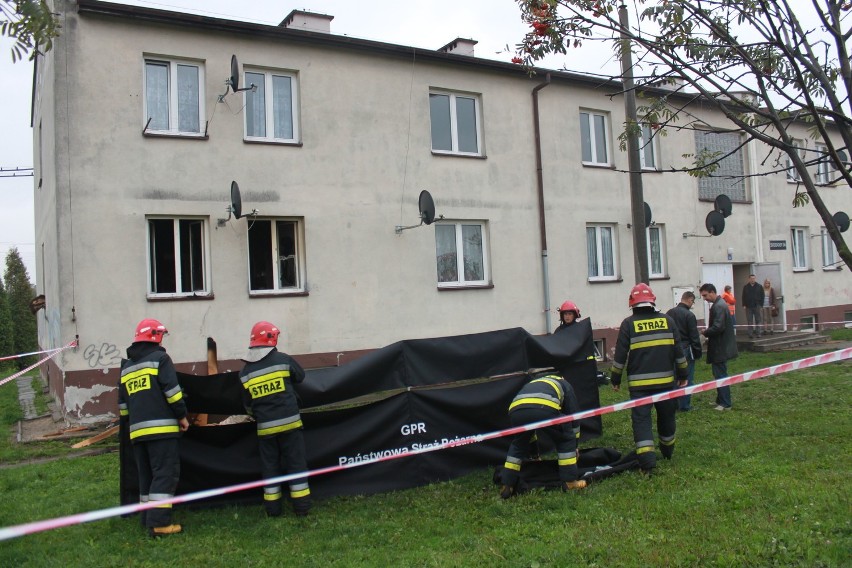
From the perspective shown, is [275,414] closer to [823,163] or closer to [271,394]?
[271,394]

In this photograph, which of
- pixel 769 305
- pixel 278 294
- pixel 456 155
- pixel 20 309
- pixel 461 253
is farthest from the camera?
pixel 20 309

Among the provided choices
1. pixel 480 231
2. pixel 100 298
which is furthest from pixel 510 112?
pixel 100 298

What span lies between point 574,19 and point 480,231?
937 cm

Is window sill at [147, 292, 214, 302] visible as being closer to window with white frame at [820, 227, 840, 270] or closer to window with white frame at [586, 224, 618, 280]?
window with white frame at [586, 224, 618, 280]

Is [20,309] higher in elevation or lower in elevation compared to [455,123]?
lower

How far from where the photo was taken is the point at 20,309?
2838 centimetres

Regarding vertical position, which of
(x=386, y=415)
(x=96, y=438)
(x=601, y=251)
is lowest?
(x=96, y=438)

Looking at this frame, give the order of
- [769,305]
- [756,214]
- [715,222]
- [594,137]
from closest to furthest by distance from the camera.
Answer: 1. [594,137]
2. [715,222]
3. [769,305]
4. [756,214]

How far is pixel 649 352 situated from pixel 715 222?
1275 centimetres

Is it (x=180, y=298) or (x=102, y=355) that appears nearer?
(x=102, y=355)

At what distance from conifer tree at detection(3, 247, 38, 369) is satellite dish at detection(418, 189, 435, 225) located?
715 inches

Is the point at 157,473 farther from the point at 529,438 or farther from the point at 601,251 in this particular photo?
the point at 601,251

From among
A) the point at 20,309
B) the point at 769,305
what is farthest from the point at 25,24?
the point at 20,309

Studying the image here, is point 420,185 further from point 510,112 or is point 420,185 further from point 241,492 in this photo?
point 241,492
